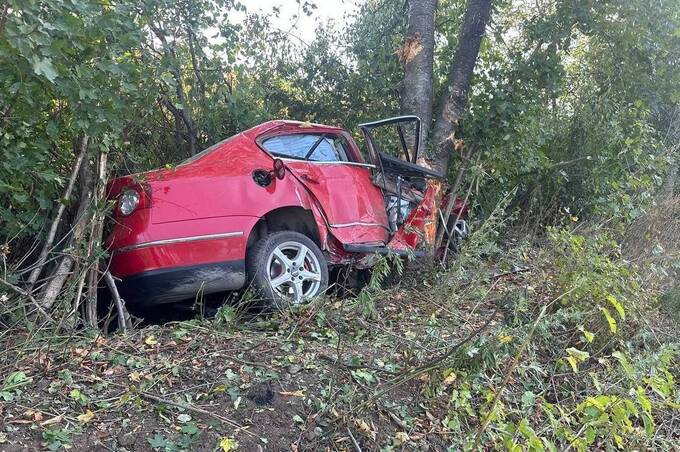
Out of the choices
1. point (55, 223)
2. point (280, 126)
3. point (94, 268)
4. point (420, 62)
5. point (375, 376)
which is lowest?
point (375, 376)

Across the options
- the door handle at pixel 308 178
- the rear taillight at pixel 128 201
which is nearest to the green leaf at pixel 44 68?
the rear taillight at pixel 128 201

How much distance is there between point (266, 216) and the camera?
5410 mm

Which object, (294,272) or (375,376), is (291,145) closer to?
(294,272)

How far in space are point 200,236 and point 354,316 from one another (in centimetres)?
136

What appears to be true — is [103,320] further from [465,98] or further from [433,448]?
[465,98]

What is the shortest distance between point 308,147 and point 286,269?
1.30 meters

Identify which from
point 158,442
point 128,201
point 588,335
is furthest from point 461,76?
point 158,442

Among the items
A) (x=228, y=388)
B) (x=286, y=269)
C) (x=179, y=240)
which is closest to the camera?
(x=228, y=388)

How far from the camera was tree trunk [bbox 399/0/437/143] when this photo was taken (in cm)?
748

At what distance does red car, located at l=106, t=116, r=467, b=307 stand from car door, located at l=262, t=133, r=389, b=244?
0.01 m

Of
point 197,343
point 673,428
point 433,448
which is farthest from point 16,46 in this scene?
point 673,428

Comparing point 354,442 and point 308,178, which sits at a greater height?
point 308,178

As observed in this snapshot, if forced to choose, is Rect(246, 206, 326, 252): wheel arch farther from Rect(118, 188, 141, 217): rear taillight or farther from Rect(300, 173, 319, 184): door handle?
Rect(118, 188, 141, 217): rear taillight

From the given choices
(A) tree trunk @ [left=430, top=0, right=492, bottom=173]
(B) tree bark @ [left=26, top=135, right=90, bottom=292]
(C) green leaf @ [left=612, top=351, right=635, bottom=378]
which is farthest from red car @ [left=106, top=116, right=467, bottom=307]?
(C) green leaf @ [left=612, top=351, right=635, bottom=378]
